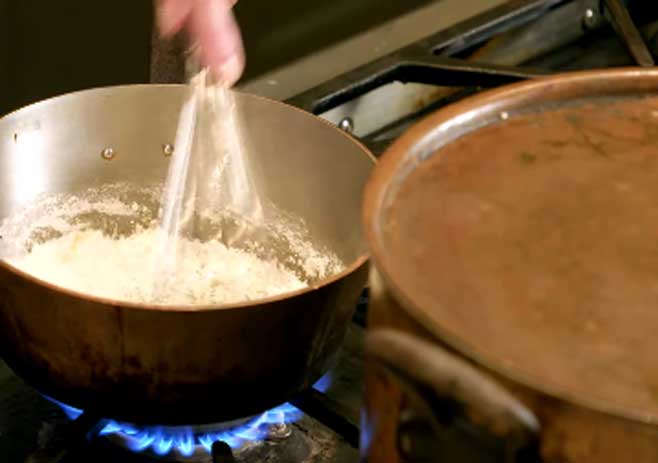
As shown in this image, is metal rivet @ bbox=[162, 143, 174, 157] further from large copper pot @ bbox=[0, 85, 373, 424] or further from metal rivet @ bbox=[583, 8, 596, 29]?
metal rivet @ bbox=[583, 8, 596, 29]

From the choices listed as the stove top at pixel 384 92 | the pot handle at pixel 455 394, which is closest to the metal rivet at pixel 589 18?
the stove top at pixel 384 92

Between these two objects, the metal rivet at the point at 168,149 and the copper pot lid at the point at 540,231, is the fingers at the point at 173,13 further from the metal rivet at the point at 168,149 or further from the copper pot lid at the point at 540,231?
the copper pot lid at the point at 540,231

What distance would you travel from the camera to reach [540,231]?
47 cm

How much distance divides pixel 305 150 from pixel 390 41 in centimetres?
32

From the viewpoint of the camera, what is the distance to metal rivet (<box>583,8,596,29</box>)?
3.65 ft

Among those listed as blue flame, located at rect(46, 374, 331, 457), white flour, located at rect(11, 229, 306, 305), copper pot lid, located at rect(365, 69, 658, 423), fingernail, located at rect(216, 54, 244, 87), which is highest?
copper pot lid, located at rect(365, 69, 658, 423)

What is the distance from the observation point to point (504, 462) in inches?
15.6

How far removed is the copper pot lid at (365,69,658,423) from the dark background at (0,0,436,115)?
2.01 ft

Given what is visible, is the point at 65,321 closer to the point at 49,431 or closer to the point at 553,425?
the point at 49,431

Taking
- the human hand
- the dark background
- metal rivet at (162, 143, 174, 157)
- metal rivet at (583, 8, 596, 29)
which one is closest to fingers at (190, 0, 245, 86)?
the human hand

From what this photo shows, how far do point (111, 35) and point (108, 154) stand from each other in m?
0.28

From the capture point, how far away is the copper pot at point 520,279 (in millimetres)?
379

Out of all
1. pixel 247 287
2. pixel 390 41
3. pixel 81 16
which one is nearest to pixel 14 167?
pixel 247 287

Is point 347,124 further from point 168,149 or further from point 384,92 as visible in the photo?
point 168,149
